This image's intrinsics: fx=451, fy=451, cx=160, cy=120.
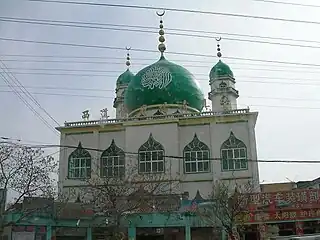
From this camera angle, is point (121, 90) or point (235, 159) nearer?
point (235, 159)

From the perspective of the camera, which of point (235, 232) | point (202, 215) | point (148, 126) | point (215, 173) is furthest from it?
point (148, 126)

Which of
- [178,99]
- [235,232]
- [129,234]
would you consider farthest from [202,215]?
[178,99]

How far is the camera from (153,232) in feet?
75.7

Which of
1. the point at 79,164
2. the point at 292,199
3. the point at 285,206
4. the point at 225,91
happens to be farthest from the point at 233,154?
the point at 79,164

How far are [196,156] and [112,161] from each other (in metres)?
5.68

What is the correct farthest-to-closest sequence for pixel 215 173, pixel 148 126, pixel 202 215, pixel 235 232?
pixel 148 126
pixel 215 173
pixel 202 215
pixel 235 232

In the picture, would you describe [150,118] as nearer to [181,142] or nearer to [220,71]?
[181,142]

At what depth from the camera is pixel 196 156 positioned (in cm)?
2950

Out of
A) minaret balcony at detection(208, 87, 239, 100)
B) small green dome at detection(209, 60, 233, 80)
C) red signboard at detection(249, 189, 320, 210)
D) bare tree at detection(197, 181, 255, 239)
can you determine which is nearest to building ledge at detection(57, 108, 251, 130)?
minaret balcony at detection(208, 87, 239, 100)

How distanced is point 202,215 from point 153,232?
2.93 m

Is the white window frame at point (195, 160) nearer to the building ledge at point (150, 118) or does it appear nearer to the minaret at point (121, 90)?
the building ledge at point (150, 118)

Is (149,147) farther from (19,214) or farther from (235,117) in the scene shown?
(19,214)

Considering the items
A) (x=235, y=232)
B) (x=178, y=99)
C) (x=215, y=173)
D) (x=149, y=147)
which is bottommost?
(x=235, y=232)

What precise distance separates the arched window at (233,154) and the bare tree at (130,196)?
3.54 metres
